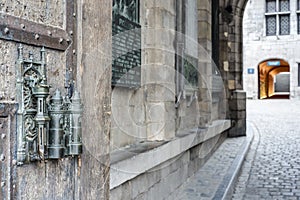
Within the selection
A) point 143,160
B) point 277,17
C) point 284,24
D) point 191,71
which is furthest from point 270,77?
point 143,160

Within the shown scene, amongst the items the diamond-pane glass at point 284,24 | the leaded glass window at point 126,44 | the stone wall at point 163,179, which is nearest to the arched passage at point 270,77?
the diamond-pane glass at point 284,24

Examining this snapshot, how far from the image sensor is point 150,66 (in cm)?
324

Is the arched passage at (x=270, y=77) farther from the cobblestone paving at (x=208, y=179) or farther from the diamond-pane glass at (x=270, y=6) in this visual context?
the cobblestone paving at (x=208, y=179)

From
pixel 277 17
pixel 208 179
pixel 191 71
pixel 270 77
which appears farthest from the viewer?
pixel 270 77

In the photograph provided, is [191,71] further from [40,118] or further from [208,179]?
[40,118]

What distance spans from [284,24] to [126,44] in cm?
2040

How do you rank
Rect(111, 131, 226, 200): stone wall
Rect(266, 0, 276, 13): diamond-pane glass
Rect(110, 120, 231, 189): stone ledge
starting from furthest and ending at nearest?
Rect(266, 0, 276, 13): diamond-pane glass < Rect(111, 131, 226, 200): stone wall < Rect(110, 120, 231, 189): stone ledge

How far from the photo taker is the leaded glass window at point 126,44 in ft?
8.41

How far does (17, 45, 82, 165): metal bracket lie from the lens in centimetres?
113

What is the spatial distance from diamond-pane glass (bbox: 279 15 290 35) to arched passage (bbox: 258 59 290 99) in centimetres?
163

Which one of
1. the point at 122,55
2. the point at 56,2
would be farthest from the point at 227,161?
the point at 56,2

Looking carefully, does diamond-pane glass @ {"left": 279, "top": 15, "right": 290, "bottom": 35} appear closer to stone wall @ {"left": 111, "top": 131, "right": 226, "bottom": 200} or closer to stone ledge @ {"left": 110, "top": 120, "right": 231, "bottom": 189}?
stone wall @ {"left": 111, "top": 131, "right": 226, "bottom": 200}

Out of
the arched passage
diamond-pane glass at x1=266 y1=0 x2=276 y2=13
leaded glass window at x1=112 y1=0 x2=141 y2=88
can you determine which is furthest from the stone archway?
diamond-pane glass at x1=266 y1=0 x2=276 y2=13

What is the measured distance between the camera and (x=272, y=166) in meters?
5.82
